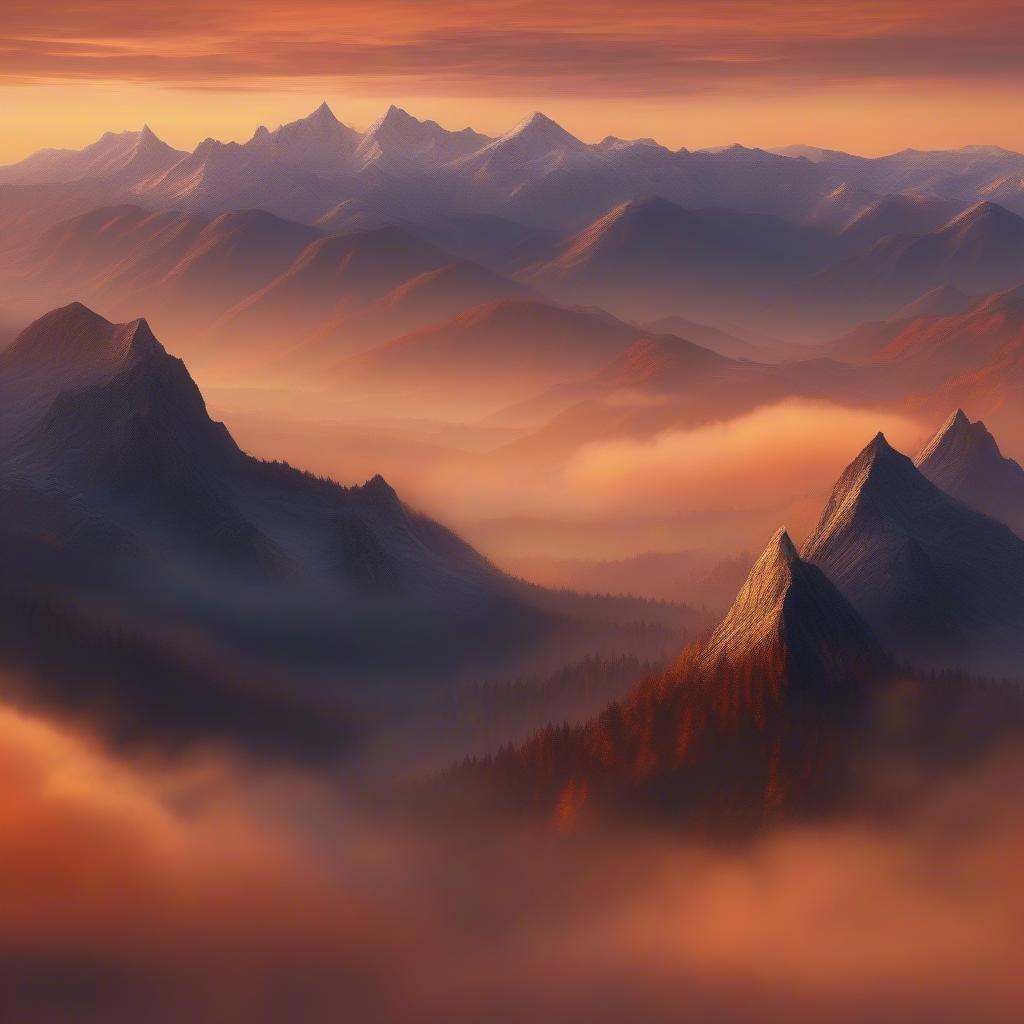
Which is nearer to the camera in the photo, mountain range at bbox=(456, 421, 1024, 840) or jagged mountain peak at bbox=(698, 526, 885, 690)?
jagged mountain peak at bbox=(698, 526, 885, 690)

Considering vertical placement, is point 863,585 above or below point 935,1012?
above

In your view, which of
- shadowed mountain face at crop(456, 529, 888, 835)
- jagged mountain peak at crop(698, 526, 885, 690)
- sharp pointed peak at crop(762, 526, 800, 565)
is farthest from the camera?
sharp pointed peak at crop(762, 526, 800, 565)

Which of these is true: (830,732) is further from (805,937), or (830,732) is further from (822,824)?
(805,937)

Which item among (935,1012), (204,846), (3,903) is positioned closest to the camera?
(935,1012)

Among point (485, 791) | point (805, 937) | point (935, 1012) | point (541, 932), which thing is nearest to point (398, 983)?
point (541, 932)

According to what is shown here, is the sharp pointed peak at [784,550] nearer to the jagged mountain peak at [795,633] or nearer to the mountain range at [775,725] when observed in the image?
the jagged mountain peak at [795,633]

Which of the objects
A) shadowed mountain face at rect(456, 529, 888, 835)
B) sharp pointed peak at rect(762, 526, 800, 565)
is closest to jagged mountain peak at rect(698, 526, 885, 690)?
sharp pointed peak at rect(762, 526, 800, 565)

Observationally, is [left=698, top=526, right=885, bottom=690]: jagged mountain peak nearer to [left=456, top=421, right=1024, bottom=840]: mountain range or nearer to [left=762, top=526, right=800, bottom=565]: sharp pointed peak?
[left=762, top=526, right=800, bottom=565]: sharp pointed peak

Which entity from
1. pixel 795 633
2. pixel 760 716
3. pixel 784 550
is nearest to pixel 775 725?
pixel 760 716
